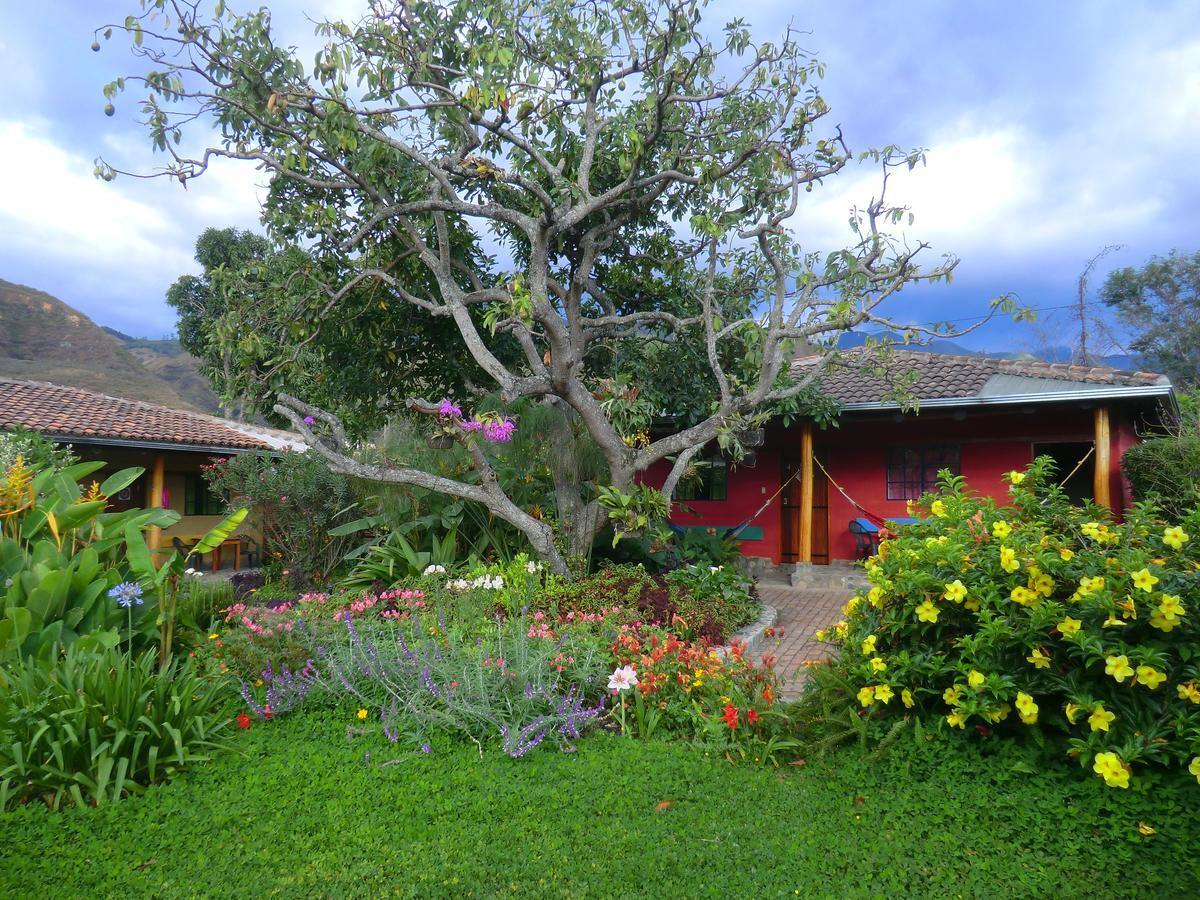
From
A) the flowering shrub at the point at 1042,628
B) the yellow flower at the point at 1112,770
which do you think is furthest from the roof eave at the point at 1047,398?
the yellow flower at the point at 1112,770

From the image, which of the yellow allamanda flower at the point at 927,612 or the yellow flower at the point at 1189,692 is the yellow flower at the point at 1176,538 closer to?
the yellow flower at the point at 1189,692

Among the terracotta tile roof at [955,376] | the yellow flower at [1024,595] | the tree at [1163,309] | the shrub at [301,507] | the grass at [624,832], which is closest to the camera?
the grass at [624,832]

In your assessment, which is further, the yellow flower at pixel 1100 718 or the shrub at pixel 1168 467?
the shrub at pixel 1168 467

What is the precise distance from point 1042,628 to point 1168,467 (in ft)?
25.2

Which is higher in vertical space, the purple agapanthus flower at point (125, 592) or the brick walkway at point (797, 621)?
the purple agapanthus flower at point (125, 592)

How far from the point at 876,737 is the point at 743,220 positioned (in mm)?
5926

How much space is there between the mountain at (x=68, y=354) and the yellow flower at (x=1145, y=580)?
144ft

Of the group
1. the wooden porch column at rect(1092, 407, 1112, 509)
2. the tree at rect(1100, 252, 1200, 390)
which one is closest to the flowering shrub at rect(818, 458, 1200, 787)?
the wooden porch column at rect(1092, 407, 1112, 509)

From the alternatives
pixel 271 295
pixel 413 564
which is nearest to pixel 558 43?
pixel 271 295

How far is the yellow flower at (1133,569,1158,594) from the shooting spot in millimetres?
2645

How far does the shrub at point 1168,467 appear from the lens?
8.20 meters

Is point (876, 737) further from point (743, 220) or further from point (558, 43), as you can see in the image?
point (558, 43)

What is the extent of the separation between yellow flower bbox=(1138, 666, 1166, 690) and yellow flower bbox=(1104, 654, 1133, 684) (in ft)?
0.11

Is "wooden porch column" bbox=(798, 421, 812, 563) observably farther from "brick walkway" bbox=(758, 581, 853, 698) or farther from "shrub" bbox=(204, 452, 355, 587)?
"shrub" bbox=(204, 452, 355, 587)
